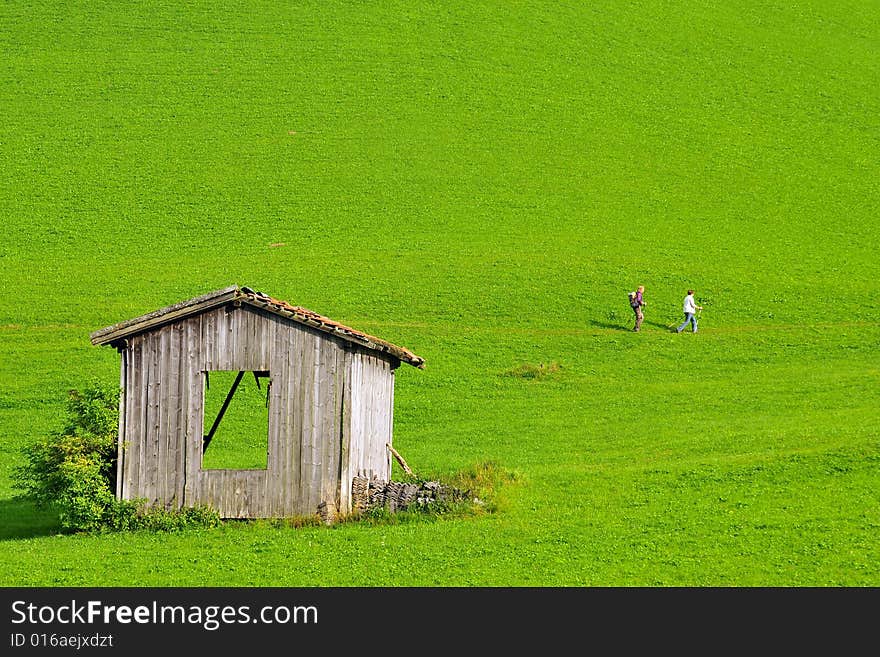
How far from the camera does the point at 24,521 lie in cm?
2534

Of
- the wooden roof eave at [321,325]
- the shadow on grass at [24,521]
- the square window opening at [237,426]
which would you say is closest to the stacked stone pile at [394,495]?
the wooden roof eave at [321,325]

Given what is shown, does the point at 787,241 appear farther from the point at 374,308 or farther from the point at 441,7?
the point at 441,7

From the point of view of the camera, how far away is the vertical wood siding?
2295 centimetres

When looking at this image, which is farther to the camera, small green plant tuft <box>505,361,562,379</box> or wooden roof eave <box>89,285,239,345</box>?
small green plant tuft <box>505,361,562,379</box>

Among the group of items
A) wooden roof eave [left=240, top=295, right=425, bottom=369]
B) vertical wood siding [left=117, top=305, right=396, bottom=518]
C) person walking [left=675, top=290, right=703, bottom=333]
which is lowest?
vertical wood siding [left=117, top=305, right=396, bottom=518]

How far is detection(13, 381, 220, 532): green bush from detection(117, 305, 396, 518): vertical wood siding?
0.29m

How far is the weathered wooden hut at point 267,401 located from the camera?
2295 centimetres

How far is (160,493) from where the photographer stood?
75.3ft

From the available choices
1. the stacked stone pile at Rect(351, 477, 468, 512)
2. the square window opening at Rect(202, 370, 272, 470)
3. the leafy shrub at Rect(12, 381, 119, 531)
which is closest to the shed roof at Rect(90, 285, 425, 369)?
the leafy shrub at Rect(12, 381, 119, 531)

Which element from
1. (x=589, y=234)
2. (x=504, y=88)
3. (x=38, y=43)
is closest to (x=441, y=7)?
(x=504, y=88)

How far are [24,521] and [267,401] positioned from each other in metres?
6.53

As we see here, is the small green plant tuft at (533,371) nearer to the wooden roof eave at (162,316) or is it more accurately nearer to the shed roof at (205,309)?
the shed roof at (205,309)

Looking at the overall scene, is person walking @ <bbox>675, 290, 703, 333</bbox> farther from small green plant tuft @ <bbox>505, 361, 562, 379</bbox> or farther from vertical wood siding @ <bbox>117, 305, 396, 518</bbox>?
vertical wood siding @ <bbox>117, 305, 396, 518</bbox>

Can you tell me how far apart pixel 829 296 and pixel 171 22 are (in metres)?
51.3
